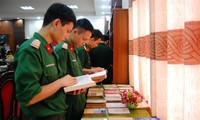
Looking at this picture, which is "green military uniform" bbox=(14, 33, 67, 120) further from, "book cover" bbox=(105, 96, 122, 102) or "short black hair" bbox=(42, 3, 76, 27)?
"book cover" bbox=(105, 96, 122, 102)

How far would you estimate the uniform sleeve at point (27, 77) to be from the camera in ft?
3.92

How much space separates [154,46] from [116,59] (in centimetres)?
164

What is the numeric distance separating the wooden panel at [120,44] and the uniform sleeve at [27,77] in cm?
211

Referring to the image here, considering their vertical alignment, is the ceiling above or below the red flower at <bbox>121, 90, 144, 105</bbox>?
above

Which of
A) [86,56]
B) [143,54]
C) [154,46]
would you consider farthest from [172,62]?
[86,56]

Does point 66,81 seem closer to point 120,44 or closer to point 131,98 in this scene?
point 131,98

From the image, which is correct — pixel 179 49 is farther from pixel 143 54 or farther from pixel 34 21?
pixel 34 21

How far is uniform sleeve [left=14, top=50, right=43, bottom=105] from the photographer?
1195 mm

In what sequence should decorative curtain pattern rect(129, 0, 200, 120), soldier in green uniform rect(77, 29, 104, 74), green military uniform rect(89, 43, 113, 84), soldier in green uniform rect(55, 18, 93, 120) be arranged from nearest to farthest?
decorative curtain pattern rect(129, 0, 200, 120), soldier in green uniform rect(55, 18, 93, 120), soldier in green uniform rect(77, 29, 104, 74), green military uniform rect(89, 43, 113, 84)

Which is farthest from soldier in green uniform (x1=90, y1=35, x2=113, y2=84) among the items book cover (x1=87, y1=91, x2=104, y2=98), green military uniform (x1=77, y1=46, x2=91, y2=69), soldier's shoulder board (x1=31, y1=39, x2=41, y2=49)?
soldier's shoulder board (x1=31, y1=39, x2=41, y2=49)

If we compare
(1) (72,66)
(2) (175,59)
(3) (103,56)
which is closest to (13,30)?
(3) (103,56)

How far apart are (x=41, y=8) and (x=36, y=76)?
9.51m

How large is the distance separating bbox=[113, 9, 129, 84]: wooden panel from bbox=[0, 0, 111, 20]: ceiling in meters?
4.77

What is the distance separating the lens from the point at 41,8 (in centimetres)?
1017
